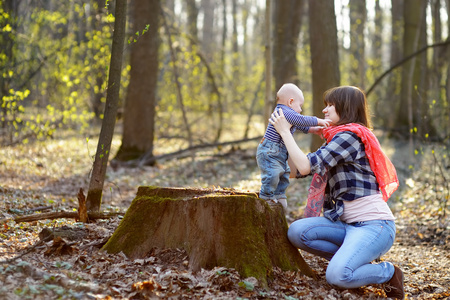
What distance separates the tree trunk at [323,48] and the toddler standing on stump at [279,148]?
4179mm

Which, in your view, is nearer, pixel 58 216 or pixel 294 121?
pixel 294 121

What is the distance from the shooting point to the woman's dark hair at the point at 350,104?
4.16m

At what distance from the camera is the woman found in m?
3.88

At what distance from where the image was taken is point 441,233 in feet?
21.9

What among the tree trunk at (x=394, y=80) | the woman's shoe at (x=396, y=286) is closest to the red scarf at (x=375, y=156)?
the woman's shoe at (x=396, y=286)

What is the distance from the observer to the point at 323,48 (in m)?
8.62

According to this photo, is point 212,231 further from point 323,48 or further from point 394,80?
point 394,80

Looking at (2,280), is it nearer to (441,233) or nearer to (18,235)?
(18,235)

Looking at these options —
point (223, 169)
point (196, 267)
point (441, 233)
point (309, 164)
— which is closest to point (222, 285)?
point (196, 267)

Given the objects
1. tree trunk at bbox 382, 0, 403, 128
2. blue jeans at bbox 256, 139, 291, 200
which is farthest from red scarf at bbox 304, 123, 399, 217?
tree trunk at bbox 382, 0, 403, 128

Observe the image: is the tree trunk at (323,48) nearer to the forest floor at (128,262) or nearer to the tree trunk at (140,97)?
the forest floor at (128,262)

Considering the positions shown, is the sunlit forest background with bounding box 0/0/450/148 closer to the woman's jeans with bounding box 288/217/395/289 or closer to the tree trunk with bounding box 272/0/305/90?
the tree trunk with bounding box 272/0/305/90

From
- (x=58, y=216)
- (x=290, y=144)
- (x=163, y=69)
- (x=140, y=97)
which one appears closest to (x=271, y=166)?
(x=290, y=144)

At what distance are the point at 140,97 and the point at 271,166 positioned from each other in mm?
7548
